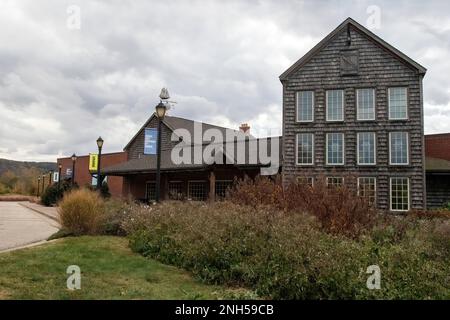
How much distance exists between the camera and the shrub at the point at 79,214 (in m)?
12.0

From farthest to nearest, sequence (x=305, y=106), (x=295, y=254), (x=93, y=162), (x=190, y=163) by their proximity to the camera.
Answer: (x=93, y=162), (x=190, y=163), (x=305, y=106), (x=295, y=254)

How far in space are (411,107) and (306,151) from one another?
18.6 ft

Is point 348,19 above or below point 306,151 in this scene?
above

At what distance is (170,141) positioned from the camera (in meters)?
30.4

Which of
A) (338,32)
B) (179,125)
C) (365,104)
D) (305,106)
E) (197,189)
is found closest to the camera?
(365,104)

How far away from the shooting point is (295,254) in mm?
6352

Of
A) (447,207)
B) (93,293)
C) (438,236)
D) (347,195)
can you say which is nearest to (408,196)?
(447,207)

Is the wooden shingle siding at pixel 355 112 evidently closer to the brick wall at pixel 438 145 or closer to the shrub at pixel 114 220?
the brick wall at pixel 438 145

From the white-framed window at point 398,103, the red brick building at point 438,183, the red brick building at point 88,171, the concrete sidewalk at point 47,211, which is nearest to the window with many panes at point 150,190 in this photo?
the red brick building at point 88,171

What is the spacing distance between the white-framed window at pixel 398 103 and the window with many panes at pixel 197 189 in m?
11.4

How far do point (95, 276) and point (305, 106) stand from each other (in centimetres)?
1790

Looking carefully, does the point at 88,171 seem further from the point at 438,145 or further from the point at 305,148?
the point at 438,145

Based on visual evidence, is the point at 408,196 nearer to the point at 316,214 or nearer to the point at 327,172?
the point at 327,172

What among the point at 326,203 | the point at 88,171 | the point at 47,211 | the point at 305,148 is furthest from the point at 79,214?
the point at 88,171
